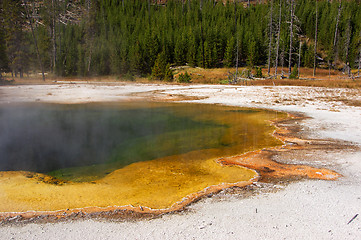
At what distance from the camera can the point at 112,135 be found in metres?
10.5

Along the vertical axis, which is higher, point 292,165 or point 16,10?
point 16,10

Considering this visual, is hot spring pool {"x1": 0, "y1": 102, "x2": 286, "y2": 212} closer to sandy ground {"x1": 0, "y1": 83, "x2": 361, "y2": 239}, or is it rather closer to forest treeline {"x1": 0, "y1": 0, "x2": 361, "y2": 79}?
sandy ground {"x1": 0, "y1": 83, "x2": 361, "y2": 239}

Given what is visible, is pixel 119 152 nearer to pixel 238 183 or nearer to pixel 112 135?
pixel 112 135

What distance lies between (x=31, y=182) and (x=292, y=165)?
5429 millimetres

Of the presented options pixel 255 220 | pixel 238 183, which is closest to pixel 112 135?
pixel 238 183

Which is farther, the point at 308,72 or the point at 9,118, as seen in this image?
the point at 308,72

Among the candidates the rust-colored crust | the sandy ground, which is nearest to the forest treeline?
the rust-colored crust

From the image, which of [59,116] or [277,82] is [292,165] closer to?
[59,116]

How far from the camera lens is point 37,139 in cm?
966

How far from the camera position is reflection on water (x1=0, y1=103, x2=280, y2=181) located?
7383 mm

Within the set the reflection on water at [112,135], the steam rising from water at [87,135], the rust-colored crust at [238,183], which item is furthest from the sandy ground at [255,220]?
the steam rising from water at [87,135]

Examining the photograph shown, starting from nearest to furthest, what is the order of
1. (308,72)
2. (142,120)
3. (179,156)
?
1. (179,156)
2. (142,120)
3. (308,72)

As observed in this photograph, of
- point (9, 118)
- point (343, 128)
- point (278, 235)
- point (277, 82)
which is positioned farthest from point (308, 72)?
point (278, 235)

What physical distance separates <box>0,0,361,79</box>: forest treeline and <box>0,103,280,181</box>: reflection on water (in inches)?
1033
